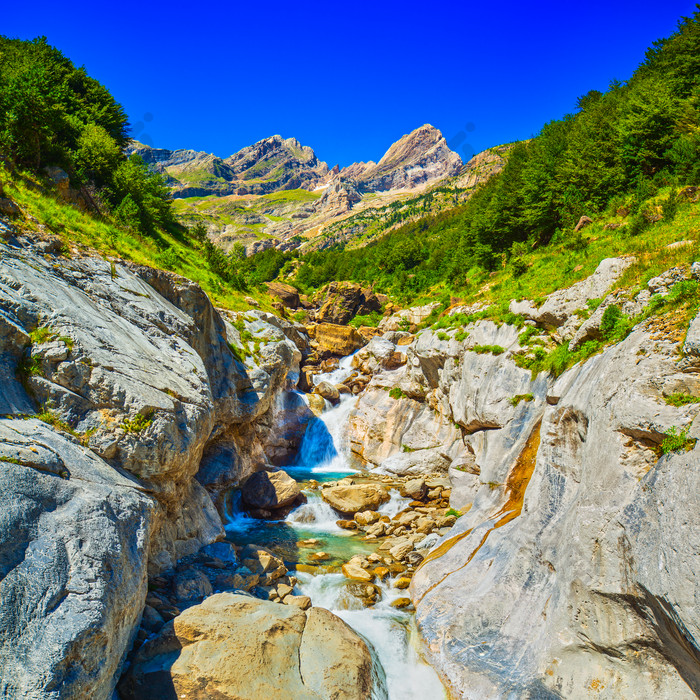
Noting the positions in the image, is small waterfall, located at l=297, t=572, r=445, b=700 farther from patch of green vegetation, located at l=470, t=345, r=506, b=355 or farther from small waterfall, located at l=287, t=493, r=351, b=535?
patch of green vegetation, located at l=470, t=345, r=506, b=355

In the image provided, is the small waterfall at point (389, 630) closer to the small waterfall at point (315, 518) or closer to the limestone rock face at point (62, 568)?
the small waterfall at point (315, 518)

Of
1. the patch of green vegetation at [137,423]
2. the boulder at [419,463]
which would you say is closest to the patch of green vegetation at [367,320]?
the boulder at [419,463]

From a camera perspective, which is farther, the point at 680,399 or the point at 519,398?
the point at 519,398

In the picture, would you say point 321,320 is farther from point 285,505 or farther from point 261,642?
point 261,642

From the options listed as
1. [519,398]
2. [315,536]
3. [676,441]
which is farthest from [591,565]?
[315,536]

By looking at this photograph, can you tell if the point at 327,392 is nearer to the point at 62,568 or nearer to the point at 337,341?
the point at 337,341

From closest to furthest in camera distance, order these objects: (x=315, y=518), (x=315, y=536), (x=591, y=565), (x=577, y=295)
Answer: (x=591, y=565), (x=577, y=295), (x=315, y=536), (x=315, y=518)

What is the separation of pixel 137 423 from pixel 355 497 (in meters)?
14.4

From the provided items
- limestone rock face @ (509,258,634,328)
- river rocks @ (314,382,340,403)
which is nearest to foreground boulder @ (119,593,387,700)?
limestone rock face @ (509,258,634,328)

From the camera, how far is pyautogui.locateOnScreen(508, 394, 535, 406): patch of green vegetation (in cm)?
1873

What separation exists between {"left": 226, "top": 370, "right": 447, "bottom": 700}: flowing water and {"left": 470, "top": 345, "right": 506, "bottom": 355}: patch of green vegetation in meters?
10.0

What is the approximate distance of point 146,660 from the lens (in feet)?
29.8

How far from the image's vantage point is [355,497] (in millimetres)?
23359

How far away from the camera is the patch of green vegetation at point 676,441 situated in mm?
7805
